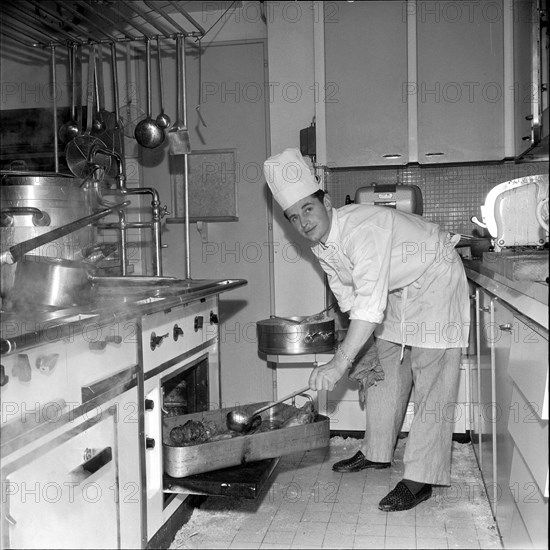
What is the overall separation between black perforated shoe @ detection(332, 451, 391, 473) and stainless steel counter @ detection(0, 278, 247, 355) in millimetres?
925

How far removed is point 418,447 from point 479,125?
5.32ft

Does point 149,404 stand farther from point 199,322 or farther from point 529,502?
point 529,502

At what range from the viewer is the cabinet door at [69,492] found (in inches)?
52.2

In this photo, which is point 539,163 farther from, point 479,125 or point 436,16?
point 436,16

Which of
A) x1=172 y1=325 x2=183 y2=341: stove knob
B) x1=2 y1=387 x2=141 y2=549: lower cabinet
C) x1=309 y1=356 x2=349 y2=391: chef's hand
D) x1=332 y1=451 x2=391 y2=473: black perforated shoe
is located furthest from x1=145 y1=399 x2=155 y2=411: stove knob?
x1=332 y1=451 x2=391 y2=473: black perforated shoe

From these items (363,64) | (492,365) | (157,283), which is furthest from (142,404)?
(363,64)

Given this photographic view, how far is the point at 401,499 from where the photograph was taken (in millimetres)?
2500

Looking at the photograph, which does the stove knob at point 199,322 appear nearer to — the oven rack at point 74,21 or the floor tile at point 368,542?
the floor tile at point 368,542

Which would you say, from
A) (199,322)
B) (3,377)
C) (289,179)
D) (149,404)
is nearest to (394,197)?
(289,179)

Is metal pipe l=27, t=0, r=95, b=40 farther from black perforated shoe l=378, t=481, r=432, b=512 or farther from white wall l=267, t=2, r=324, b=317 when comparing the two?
black perforated shoe l=378, t=481, r=432, b=512

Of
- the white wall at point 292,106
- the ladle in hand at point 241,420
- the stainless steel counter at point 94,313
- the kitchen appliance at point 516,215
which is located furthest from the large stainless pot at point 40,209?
the kitchen appliance at point 516,215

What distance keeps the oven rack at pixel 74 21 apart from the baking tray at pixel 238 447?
5.49 feet

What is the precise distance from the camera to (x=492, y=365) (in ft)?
7.22

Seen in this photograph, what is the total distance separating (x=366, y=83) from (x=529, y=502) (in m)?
2.36
